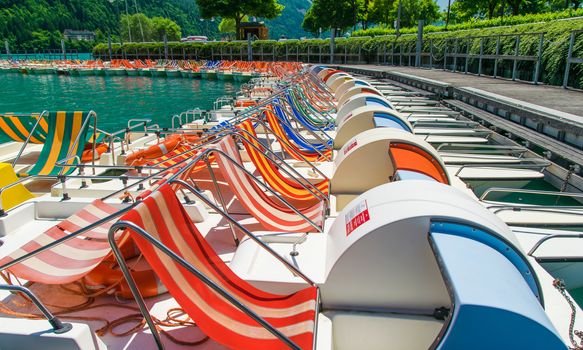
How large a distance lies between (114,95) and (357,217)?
3312 centimetres

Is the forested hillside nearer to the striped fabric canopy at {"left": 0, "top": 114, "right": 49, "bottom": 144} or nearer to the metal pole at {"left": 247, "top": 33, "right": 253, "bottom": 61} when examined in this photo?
the metal pole at {"left": 247, "top": 33, "right": 253, "bottom": 61}

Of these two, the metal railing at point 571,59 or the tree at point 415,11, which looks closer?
the metal railing at point 571,59

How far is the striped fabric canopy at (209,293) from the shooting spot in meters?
2.48

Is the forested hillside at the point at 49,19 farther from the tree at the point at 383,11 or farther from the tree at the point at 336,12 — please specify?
the tree at the point at 383,11

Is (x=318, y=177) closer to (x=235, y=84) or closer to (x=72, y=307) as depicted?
(x=72, y=307)

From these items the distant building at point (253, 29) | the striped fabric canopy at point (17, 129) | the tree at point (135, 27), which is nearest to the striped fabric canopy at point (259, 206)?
the striped fabric canopy at point (17, 129)

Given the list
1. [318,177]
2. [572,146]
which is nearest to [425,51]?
[572,146]

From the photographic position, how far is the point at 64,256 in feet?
11.2

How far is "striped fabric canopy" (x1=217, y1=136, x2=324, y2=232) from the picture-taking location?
13.8 ft

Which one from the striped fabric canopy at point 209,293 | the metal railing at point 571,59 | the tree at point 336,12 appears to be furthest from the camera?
the tree at point 336,12

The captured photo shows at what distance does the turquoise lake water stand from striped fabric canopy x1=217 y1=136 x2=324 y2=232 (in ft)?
57.4

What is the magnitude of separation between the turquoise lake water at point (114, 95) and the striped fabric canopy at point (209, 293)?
1903 cm

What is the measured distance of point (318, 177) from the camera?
6.05 metres

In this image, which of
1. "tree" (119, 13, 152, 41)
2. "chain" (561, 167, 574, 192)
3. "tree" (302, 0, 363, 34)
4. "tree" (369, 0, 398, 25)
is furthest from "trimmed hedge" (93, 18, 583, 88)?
"tree" (119, 13, 152, 41)
